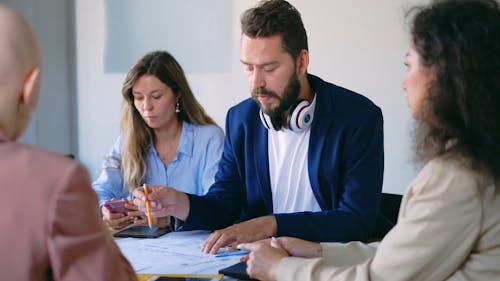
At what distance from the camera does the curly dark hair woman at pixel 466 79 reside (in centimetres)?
103

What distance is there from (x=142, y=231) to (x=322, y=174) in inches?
23.9

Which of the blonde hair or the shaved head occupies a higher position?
the shaved head

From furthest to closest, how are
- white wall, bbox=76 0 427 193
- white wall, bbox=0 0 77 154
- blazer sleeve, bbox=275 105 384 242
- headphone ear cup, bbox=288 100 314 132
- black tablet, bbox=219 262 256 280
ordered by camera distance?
white wall, bbox=0 0 77 154 → white wall, bbox=76 0 427 193 → headphone ear cup, bbox=288 100 314 132 → blazer sleeve, bbox=275 105 384 242 → black tablet, bbox=219 262 256 280

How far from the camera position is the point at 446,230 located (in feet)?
3.34

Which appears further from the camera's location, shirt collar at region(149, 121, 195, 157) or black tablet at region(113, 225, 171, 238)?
shirt collar at region(149, 121, 195, 157)

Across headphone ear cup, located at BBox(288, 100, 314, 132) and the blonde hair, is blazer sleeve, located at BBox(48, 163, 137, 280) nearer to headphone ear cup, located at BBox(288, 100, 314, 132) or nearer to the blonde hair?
headphone ear cup, located at BBox(288, 100, 314, 132)

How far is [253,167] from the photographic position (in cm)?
203

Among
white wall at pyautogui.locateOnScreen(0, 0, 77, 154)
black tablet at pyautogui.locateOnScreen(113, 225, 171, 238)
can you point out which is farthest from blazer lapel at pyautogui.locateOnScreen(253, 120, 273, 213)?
white wall at pyautogui.locateOnScreen(0, 0, 77, 154)

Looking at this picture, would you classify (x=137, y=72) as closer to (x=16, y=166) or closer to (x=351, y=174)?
(x=351, y=174)

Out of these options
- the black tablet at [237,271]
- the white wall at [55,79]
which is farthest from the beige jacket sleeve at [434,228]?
the white wall at [55,79]

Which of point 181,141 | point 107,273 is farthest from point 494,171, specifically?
point 181,141

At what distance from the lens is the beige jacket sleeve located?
101 cm

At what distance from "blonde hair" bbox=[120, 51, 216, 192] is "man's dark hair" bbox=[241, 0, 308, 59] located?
25.5 inches

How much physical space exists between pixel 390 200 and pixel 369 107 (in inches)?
15.9
